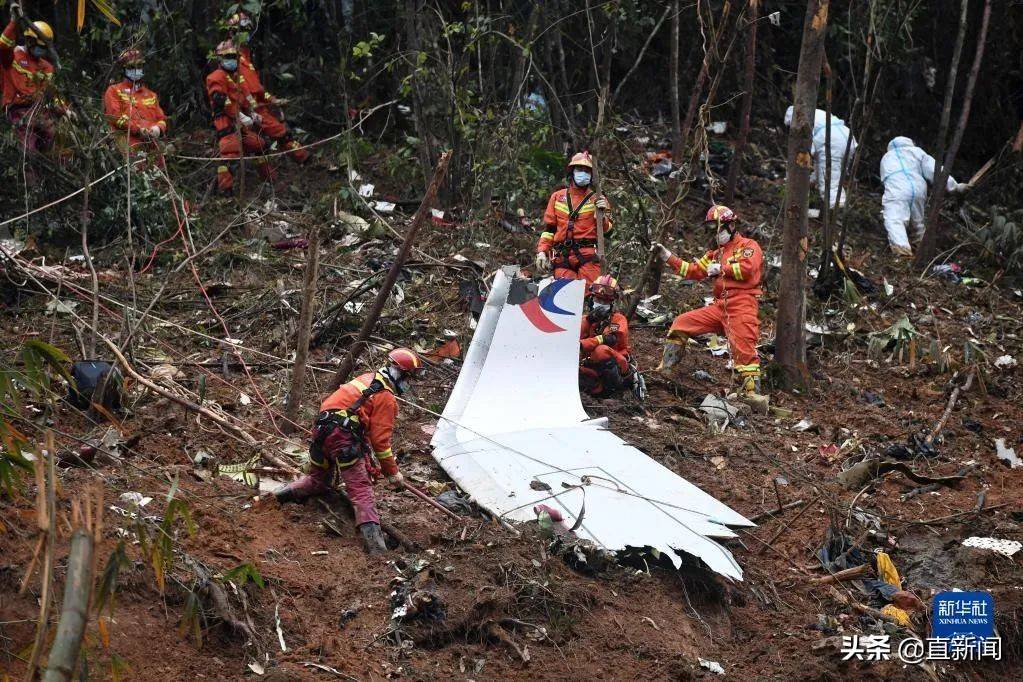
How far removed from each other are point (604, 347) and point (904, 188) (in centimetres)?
557

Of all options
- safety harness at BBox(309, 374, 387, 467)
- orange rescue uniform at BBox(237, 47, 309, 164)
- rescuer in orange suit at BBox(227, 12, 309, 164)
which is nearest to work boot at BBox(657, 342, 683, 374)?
safety harness at BBox(309, 374, 387, 467)

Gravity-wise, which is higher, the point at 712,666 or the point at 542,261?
the point at 542,261

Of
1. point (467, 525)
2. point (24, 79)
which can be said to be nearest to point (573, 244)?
point (467, 525)

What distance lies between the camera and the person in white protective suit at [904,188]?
11.7 m

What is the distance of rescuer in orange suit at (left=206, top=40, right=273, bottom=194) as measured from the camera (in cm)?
1038

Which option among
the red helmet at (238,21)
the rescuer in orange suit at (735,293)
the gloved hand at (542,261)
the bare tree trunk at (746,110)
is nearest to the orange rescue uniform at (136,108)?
the red helmet at (238,21)

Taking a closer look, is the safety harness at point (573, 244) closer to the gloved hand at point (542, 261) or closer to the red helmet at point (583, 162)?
the gloved hand at point (542, 261)

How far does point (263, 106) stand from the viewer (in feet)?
36.3

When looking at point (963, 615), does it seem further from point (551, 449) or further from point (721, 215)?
point (721, 215)

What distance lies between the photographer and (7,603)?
425 cm

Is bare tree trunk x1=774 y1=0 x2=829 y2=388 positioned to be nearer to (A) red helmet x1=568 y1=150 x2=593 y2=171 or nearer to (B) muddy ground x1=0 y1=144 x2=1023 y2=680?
(B) muddy ground x1=0 y1=144 x2=1023 y2=680

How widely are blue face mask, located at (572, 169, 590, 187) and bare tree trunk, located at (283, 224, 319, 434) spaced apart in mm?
2917

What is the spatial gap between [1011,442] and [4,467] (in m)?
7.09

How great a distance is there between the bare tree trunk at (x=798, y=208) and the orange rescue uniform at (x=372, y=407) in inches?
160
